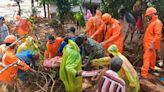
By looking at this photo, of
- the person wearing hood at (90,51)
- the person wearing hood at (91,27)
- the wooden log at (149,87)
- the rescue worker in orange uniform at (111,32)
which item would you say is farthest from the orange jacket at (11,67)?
the person wearing hood at (91,27)

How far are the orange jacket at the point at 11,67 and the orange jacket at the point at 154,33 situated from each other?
3.08m

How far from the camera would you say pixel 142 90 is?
8.41 meters

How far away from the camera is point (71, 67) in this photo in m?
6.95

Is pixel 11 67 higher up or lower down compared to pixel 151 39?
lower down

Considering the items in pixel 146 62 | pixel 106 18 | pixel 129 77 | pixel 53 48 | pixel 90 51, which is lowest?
pixel 146 62

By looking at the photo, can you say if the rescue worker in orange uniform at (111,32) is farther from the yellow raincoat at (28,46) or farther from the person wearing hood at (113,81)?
the person wearing hood at (113,81)

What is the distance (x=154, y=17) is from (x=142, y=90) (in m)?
1.80

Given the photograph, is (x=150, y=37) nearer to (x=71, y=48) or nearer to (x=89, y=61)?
(x=89, y=61)

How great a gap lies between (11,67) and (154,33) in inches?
139

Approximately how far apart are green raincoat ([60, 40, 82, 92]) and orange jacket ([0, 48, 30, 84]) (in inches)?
32.2

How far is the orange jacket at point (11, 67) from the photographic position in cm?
741

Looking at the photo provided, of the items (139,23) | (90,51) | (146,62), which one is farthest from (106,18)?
(139,23)

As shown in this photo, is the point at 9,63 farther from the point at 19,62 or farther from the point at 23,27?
the point at 23,27

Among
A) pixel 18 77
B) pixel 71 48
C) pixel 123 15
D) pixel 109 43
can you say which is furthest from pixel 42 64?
pixel 123 15
